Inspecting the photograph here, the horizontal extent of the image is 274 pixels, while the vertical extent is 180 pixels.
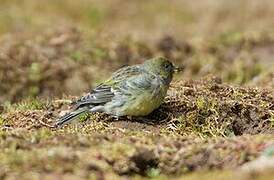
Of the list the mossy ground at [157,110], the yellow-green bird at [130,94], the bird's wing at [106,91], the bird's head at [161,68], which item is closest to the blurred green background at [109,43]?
the mossy ground at [157,110]

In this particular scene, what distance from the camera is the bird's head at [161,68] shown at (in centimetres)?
882

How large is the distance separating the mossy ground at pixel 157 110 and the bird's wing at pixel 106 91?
0.19 meters

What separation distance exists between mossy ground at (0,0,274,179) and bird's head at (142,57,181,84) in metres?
0.33

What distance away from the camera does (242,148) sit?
20.9 ft

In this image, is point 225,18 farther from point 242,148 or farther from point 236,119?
point 242,148

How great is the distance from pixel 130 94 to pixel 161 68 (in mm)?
568

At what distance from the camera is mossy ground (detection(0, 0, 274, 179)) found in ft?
20.1

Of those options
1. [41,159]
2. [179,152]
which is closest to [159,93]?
[179,152]

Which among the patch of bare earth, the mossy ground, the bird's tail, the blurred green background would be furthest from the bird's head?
the blurred green background

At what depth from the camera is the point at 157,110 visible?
884 cm

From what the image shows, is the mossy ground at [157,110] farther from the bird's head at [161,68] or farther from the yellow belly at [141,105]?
the bird's head at [161,68]

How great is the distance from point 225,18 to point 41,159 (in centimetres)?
1246

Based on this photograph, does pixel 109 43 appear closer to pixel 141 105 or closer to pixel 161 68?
pixel 161 68

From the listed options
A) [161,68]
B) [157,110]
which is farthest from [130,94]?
[161,68]
